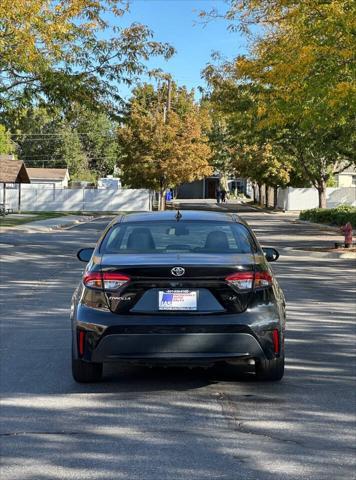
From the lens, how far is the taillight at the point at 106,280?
6.01 meters

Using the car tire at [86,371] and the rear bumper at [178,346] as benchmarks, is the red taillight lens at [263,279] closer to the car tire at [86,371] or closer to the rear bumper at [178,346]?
the rear bumper at [178,346]

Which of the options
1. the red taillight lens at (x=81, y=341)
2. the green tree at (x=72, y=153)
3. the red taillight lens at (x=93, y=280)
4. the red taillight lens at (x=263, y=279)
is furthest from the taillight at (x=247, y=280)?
the green tree at (x=72, y=153)

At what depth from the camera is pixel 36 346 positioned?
810 cm

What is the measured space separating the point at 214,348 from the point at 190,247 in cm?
125

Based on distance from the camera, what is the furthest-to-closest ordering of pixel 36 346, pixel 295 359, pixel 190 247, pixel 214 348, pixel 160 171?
pixel 160 171, pixel 36 346, pixel 295 359, pixel 190 247, pixel 214 348

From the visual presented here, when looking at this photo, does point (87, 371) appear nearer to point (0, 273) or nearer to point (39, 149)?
point (0, 273)

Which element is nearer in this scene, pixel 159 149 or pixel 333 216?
pixel 333 216

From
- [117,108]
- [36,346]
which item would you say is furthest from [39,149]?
[36,346]

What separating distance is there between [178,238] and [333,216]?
30.6 metres

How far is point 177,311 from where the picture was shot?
5961mm

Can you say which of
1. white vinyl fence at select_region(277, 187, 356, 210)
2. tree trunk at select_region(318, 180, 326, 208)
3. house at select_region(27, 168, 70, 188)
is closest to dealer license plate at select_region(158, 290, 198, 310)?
tree trunk at select_region(318, 180, 326, 208)

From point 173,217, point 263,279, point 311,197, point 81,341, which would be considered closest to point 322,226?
point 311,197

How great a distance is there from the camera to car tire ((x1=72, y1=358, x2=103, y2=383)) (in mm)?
6309

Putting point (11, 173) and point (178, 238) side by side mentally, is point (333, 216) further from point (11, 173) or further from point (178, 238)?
point (178, 238)
